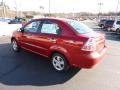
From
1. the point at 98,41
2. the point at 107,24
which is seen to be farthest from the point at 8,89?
the point at 107,24

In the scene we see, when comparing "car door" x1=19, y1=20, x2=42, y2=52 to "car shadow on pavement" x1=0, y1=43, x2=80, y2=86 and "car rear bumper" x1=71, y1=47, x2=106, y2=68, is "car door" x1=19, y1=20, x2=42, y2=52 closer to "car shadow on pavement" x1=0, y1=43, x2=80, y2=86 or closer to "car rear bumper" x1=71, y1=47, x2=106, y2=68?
"car shadow on pavement" x1=0, y1=43, x2=80, y2=86

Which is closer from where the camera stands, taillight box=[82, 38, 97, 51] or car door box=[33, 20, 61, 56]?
taillight box=[82, 38, 97, 51]

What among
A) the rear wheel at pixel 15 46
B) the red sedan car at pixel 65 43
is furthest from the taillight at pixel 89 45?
the rear wheel at pixel 15 46

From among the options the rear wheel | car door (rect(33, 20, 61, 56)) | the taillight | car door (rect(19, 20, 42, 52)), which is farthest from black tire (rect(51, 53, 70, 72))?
the rear wheel

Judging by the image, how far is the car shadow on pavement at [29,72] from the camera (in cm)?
507

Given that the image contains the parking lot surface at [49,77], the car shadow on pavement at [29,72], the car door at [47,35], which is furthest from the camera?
the car door at [47,35]

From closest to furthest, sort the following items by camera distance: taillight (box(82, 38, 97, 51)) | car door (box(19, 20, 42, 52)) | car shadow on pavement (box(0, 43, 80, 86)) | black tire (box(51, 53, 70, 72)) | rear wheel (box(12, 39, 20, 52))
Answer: taillight (box(82, 38, 97, 51)) → car shadow on pavement (box(0, 43, 80, 86)) → black tire (box(51, 53, 70, 72)) → car door (box(19, 20, 42, 52)) → rear wheel (box(12, 39, 20, 52))

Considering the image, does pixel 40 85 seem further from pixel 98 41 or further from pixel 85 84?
pixel 98 41

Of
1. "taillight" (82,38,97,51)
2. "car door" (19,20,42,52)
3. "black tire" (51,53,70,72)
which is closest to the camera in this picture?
"taillight" (82,38,97,51)

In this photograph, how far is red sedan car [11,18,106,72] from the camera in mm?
4961

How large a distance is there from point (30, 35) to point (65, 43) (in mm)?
1983

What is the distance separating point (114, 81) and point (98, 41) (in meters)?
1.23

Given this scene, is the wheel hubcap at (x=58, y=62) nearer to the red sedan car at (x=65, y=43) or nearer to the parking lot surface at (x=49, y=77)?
the red sedan car at (x=65, y=43)

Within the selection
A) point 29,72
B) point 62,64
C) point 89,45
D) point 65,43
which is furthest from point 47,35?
point 89,45
